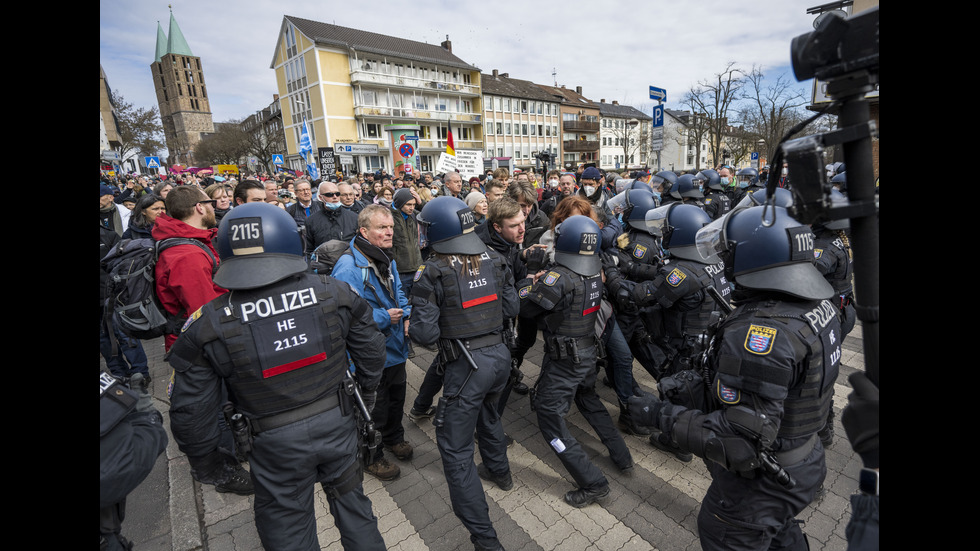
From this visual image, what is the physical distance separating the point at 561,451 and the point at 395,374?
155cm

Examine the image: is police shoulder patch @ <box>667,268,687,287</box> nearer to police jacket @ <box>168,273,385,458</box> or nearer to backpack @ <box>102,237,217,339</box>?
police jacket @ <box>168,273,385,458</box>

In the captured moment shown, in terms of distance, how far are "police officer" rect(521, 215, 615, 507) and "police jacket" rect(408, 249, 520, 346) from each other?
0.40 m

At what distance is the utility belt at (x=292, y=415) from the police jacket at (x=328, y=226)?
4.22 metres

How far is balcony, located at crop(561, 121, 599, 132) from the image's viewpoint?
57688 millimetres

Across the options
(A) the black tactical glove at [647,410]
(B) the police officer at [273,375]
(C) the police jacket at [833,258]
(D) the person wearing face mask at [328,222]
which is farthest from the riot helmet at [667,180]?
(B) the police officer at [273,375]

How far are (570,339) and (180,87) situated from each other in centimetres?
9723

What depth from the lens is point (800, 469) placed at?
2.12m

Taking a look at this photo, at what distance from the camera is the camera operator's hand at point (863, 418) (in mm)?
1206

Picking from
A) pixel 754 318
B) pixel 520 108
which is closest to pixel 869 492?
pixel 754 318

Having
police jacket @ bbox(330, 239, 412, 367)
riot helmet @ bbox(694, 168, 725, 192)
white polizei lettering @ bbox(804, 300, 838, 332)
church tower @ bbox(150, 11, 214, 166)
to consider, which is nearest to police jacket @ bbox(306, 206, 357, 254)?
police jacket @ bbox(330, 239, 412, 367)

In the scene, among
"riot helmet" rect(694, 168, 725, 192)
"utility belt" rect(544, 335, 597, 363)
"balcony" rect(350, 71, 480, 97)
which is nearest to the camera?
"utility belt" rect(544, 335, 597, 363)

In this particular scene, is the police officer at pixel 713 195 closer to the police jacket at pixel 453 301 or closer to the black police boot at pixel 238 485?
the police jacket at pixel 453 301

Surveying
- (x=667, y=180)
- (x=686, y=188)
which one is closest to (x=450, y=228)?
(x=686, y=188)

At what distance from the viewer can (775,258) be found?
210 centimetres
